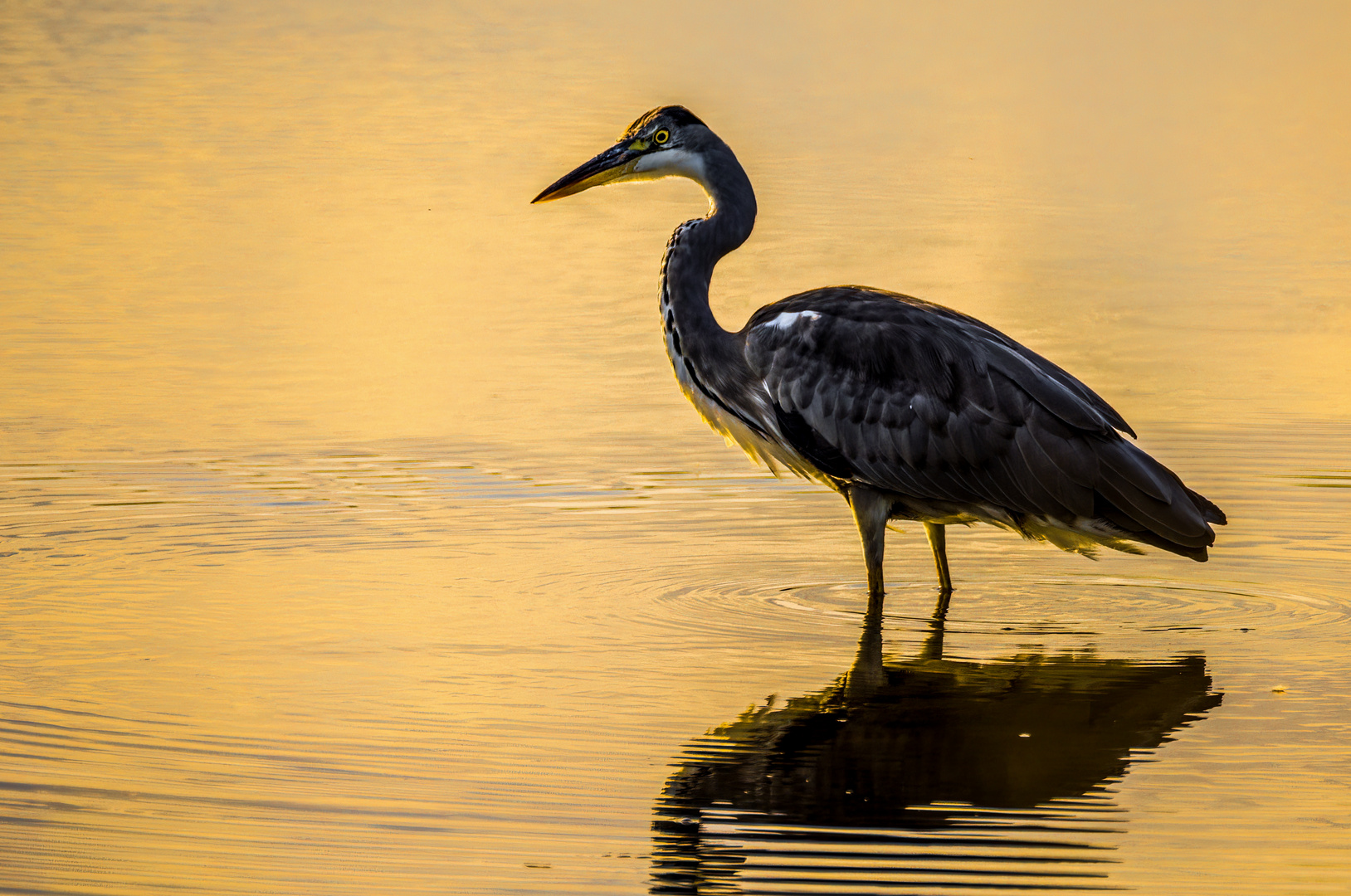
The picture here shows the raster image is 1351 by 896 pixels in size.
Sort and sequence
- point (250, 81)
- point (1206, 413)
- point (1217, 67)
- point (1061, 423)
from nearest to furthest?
point (1061, 423) → point (1206, 413) → point (250, 81) → point (1217, 67)

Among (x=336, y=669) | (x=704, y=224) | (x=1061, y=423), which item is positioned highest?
(x=704, y=224)

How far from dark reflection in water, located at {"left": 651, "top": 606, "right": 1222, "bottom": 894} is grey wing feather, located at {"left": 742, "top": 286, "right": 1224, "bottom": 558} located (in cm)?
75

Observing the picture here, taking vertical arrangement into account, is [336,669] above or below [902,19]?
below

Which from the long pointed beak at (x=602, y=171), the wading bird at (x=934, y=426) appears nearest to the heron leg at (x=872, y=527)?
the wading bird at (x=934, y=426)

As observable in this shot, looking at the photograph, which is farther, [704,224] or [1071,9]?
[1071,9]

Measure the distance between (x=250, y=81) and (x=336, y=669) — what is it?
19.2 m

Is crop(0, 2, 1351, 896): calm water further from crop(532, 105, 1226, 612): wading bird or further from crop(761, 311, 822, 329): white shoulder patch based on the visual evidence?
crop(761, 311, 822, 329): white shoulder patch

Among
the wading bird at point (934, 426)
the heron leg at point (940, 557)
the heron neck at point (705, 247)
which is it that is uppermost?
the heron neck at point (705, 247)

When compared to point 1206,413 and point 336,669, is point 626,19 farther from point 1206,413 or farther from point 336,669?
point 336,669

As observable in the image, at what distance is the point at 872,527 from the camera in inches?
365

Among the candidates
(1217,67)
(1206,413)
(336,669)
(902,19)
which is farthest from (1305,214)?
(902,19)

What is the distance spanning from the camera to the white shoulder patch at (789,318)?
364 inches

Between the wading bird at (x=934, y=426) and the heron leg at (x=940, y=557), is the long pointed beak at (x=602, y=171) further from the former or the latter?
the heron leg at (x=940, y=557)

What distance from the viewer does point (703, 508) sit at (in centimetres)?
1063
